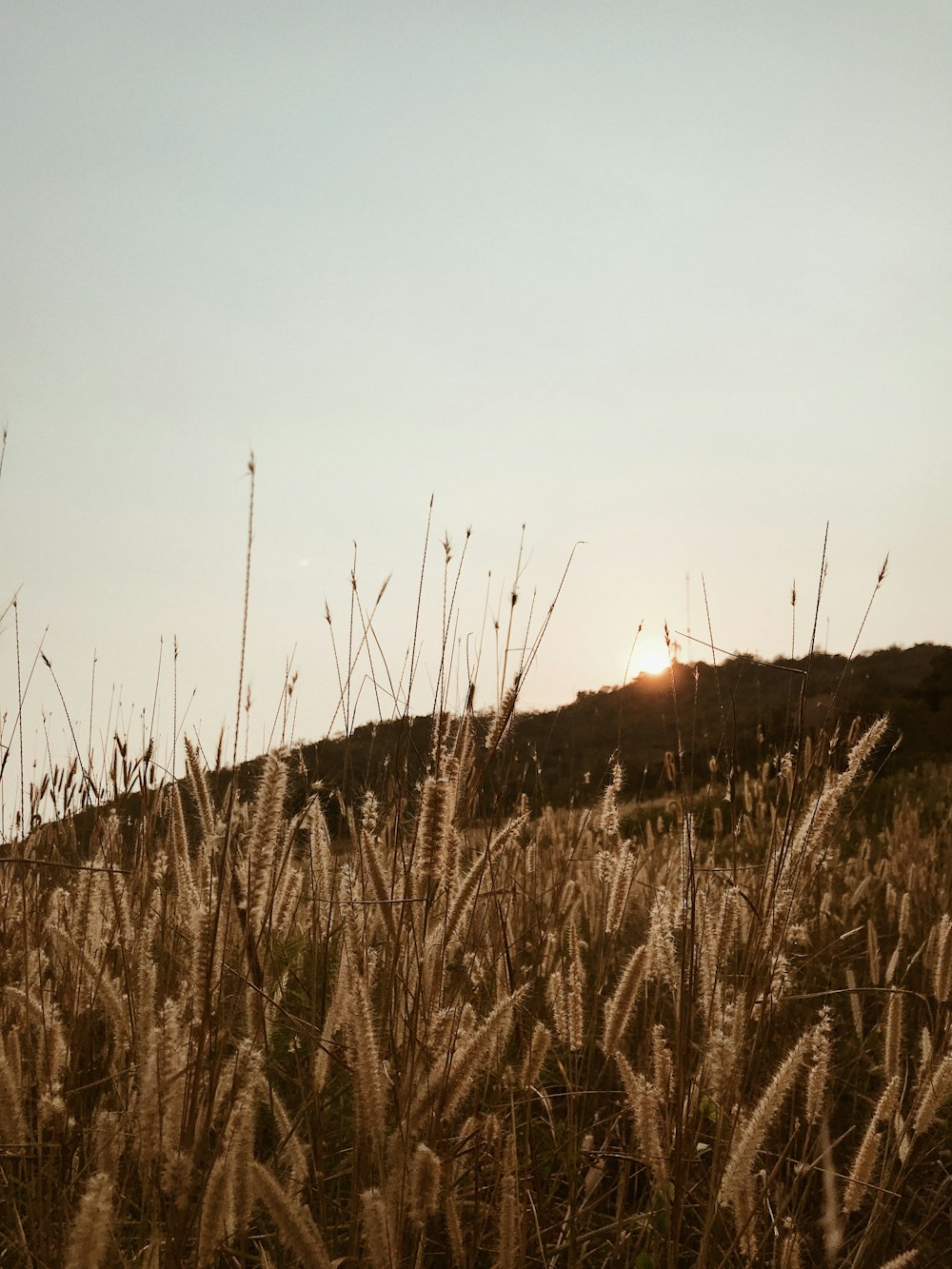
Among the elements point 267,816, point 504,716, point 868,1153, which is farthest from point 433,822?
point 868,1153

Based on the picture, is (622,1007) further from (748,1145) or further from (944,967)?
(944,967)

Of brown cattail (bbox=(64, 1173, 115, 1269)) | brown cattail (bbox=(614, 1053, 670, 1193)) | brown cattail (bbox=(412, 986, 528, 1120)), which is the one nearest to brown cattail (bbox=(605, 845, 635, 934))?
brown cattail (bbox=(614, 1053, 670, 1193))

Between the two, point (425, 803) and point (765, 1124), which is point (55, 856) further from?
point (765, 1124)

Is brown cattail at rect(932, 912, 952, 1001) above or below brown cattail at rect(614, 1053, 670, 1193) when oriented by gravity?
above

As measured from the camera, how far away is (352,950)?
153 cm

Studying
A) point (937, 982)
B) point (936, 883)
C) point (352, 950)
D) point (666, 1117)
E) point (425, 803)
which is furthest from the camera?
point (936, 883)

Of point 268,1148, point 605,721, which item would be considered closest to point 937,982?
point 268,1148

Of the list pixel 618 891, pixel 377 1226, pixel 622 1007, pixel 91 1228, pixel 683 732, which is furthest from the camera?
pixel 683 732

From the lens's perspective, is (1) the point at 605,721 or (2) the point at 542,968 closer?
(2) the point at 542,968

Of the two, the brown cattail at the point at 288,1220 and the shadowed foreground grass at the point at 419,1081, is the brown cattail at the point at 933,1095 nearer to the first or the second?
the shadowed foreground grass at the point at 419,1081

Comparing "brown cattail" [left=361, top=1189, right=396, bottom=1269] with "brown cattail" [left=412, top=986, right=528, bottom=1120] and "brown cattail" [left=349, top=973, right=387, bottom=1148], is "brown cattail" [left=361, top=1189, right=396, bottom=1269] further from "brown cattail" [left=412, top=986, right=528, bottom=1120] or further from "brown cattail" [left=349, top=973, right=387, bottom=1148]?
"brown cattail" [left=412, top=986, right=528, bottom=1120]

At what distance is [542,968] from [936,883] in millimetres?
2696

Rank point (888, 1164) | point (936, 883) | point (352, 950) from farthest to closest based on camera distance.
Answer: point (936, 883)
point (888, 1164)
point (352, 950)

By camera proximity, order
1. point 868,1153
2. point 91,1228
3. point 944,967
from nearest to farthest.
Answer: point 91,1228 → point 868,1153 → point 944,967
